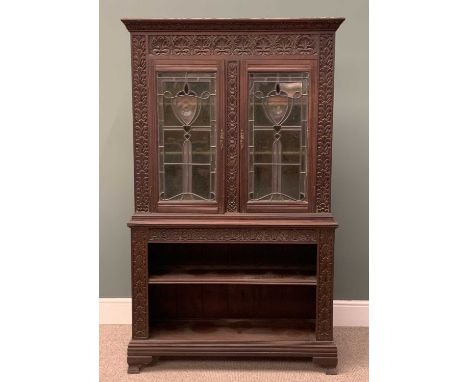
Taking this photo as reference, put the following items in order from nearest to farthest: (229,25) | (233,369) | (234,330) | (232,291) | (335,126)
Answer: (229,25) → (233,369) → (234,330) → (232,291) → (335,126)

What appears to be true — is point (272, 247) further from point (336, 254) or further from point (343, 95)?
point (343, 95)

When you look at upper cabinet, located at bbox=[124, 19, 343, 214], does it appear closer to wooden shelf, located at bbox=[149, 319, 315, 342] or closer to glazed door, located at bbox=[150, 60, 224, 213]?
glazed door, located at bbox=[150, 60, 224, 213]

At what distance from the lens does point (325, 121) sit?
7.97ft

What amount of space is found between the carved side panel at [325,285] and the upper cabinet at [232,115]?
0.17 m

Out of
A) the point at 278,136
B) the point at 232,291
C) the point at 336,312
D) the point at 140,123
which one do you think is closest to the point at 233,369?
the point at 232,291

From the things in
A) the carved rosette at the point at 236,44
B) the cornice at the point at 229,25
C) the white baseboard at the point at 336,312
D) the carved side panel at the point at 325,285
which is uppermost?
the cornice at the point at 229,25

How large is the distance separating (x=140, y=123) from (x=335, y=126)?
4.30ft

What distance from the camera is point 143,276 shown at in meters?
2.48

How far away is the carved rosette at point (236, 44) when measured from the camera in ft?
7.90

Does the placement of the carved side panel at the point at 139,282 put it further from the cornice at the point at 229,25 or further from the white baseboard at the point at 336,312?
the cornice at the point at 229,25

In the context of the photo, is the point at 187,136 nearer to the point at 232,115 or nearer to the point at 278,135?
the point at 232,115

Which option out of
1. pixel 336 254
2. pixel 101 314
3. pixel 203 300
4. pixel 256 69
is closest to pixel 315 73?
pixel 256 69

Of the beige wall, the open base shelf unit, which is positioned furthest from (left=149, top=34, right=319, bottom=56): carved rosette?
the open base shelf unit

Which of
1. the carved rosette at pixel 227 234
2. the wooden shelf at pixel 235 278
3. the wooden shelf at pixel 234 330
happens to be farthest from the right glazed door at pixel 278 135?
the wooden shelf at pixel 234 330
